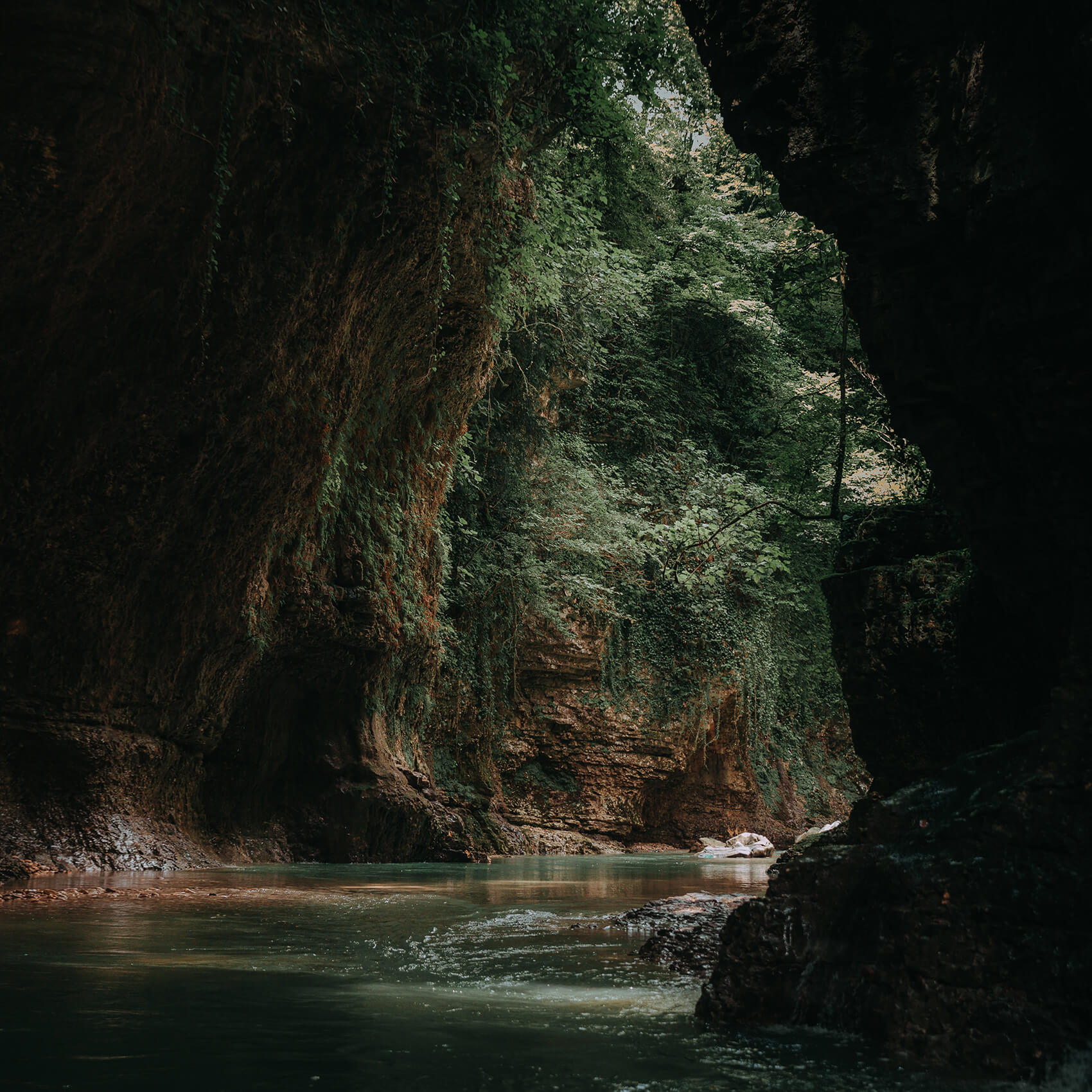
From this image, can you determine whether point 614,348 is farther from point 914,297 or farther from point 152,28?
point 914,297

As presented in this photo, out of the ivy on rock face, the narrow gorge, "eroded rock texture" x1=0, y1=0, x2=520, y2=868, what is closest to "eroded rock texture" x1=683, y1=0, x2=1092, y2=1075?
the narrow gorge

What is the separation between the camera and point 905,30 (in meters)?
4.29

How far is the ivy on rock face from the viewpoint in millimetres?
15711

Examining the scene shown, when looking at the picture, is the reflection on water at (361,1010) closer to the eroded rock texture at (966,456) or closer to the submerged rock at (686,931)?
the submerged rock at (686,931)

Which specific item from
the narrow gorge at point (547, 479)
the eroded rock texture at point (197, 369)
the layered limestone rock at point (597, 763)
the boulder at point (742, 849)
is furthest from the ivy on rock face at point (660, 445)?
the eroded rock texture at point (197, 369)

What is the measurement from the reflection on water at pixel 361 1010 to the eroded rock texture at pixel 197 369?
340 centimetres

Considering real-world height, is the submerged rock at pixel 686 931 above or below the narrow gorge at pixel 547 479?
below

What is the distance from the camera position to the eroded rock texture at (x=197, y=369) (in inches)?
283

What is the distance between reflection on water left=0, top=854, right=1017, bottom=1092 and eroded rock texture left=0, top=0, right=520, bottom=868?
3396mm

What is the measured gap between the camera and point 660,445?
21125 mm

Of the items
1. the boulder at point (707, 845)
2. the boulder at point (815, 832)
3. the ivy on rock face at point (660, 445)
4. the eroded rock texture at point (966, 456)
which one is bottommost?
the boulder at point (707, 845)

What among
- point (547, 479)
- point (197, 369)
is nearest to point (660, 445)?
point (547, 479)

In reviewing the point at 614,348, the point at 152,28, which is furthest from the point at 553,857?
the point at 152,28

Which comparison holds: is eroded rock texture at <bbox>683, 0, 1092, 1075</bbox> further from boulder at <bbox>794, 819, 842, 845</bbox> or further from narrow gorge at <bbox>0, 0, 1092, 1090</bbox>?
boulder at <bbox>794, 819, 842, 845</bbox>
